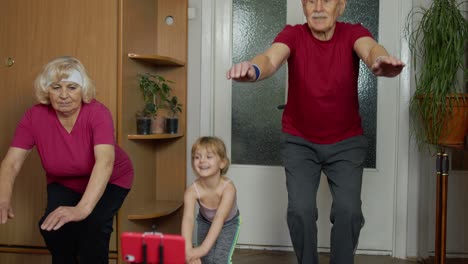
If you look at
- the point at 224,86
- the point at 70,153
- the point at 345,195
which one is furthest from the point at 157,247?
the point at 224,86

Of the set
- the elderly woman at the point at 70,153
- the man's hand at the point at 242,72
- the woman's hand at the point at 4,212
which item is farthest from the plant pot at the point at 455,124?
the woman's hand at the point at 4,212

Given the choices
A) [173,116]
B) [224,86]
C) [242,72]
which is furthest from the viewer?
[224,86]

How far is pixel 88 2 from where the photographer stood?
265cm

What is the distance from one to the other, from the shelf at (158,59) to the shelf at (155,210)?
2.65 ft

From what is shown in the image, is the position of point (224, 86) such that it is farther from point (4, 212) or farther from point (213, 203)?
point (4, 212)

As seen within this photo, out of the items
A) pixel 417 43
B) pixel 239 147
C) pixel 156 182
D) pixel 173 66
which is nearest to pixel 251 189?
pixel 239 147

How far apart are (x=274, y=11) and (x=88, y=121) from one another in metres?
1.52

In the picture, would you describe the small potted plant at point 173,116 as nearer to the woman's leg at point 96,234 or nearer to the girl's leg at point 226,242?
the woman's leg at point 96,234

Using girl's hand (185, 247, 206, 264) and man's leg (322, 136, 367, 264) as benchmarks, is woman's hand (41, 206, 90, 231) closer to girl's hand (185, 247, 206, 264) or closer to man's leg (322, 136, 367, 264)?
girl's hand (185, 247, 206, 264)

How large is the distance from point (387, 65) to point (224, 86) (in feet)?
5.57

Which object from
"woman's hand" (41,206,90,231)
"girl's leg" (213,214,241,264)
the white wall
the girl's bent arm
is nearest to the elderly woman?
"woman's hand" (41,206,90,231)

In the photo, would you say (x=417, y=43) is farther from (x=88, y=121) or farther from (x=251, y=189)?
(x=88, y=121)

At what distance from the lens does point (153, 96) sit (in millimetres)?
3051

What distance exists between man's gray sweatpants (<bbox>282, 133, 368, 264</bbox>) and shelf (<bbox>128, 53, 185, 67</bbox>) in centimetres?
105
